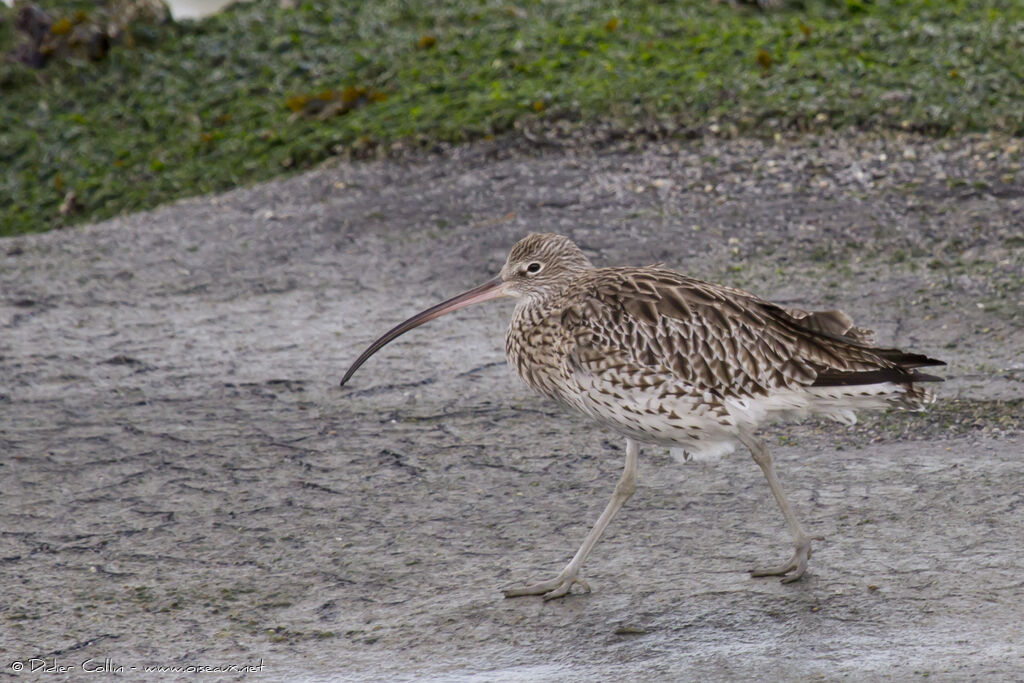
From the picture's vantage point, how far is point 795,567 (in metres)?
4.87

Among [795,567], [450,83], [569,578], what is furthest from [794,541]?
[450,83]

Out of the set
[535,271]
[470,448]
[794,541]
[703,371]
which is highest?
[535,271]

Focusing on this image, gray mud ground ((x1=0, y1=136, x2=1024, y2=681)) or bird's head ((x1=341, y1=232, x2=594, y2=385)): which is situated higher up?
bird's head ((x1=341, y1=232, x2=594, y2=385))

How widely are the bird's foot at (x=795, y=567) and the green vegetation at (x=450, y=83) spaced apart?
524 centimetres

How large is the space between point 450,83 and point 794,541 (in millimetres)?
6727

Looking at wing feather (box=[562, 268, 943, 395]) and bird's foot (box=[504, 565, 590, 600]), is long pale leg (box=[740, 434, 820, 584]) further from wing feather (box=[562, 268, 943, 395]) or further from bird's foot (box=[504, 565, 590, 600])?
bird's foot (box=[504, 565, 590, 600])

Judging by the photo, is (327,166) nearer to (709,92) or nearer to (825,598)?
(709,92)

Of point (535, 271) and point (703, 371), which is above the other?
point (535, 271)

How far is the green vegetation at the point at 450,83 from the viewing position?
9.68 m

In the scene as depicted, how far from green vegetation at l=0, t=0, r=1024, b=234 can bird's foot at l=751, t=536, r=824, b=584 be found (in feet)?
17.2

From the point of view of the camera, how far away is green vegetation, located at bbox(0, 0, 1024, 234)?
9680 mm

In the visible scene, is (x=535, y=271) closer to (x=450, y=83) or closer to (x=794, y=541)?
(x=794, y=541)

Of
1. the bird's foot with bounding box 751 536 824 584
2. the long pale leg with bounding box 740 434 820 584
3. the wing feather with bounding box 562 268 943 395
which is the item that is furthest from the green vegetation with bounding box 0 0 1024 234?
the bird's foot with bounding box 751 536 824 584

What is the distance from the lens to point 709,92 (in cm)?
988
